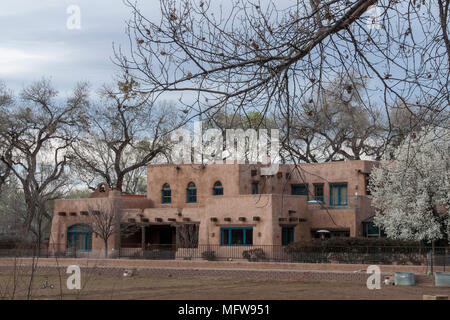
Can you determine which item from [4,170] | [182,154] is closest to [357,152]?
[182,154]

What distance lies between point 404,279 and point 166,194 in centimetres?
2333

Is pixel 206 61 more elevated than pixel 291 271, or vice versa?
pixel 206 61

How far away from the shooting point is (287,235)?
4016 cm

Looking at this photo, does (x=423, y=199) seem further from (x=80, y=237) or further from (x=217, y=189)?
(x=80, y=237)

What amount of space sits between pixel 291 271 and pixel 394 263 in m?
4.91

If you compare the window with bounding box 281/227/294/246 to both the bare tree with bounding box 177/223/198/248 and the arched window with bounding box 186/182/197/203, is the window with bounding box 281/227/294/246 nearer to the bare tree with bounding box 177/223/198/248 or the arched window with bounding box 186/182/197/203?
the bare tree with bounding box 177/223/198/248

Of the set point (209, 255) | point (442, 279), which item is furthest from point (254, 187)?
point (442, 279)

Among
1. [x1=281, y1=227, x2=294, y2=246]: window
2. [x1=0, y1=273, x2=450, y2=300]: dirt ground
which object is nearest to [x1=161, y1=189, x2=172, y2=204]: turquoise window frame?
[x1=281, y1=227, x2=294, y2=246]: window

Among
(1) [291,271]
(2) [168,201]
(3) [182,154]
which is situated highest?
(3) [182,154]

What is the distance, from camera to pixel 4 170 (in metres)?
56.7

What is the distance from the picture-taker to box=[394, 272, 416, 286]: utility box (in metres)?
27.6

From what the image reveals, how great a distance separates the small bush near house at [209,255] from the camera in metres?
38.2

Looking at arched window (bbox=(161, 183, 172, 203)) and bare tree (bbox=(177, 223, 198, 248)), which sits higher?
arched window (bbox=(161, 183, 172, 203))

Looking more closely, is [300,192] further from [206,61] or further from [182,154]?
[206,61]
